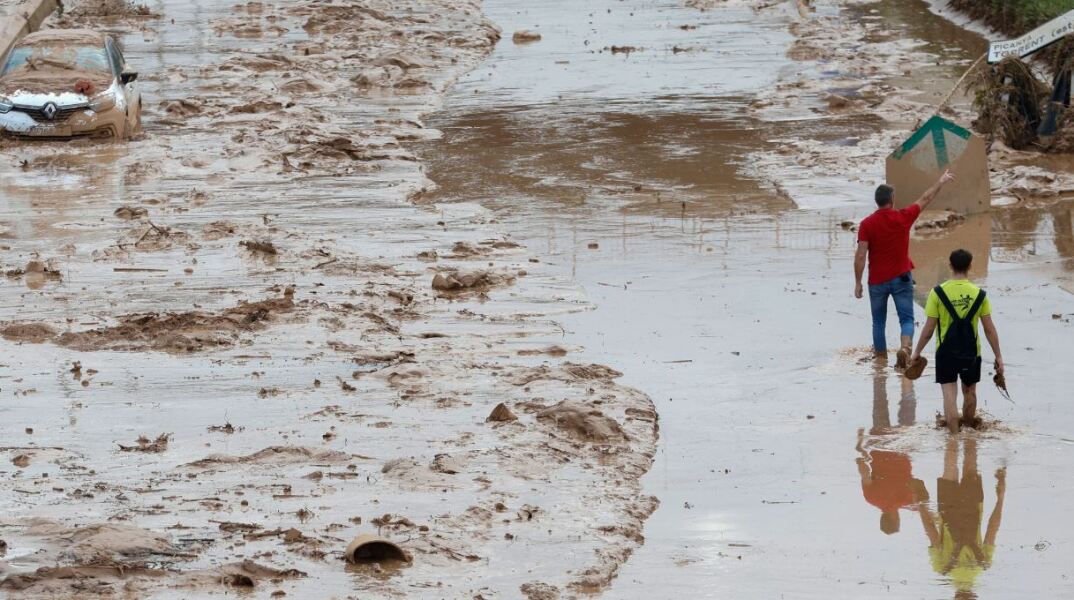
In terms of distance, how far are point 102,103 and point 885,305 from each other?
43.8 ft

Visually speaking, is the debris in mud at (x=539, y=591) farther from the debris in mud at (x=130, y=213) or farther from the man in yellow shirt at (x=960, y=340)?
the debris in mud at (x=130, y=213)

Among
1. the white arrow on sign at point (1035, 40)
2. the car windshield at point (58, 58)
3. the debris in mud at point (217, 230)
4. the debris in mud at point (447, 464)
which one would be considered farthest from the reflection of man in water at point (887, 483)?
the car windshield at point (58, 58)

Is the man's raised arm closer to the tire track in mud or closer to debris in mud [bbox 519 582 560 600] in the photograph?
the tire track in mud

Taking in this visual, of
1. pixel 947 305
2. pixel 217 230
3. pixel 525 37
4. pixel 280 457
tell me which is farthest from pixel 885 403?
pixel 525 37

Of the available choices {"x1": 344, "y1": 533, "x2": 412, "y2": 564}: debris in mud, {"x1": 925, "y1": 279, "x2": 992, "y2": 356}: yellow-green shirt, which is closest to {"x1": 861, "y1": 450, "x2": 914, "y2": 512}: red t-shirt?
{"x1": 925, "y1": 279, "x2": 992, "y2": 356}: yellow-green shirt

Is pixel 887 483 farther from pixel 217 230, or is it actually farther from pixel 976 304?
pixel 217 230

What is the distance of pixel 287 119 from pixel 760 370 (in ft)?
42.1

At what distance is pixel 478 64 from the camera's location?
2933cm

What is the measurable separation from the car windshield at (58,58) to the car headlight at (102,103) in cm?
90

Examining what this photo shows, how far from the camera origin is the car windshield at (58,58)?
2269cm

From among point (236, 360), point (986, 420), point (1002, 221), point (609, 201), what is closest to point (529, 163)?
point (609, 201)

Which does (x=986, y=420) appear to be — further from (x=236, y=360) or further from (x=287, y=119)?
(x=287, y=119)

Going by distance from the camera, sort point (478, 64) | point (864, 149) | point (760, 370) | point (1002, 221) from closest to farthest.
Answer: point (760, 370), point (1002, 221), point (864, 149), point (478, 64)

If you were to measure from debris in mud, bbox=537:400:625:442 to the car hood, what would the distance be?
13.1 meters
